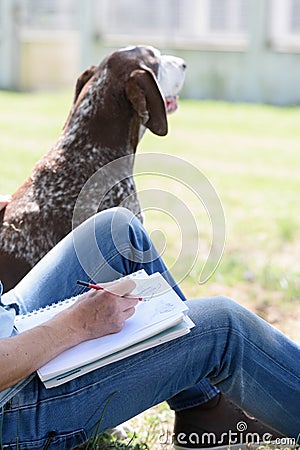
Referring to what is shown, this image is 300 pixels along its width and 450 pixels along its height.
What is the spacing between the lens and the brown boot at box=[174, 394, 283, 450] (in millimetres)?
2875

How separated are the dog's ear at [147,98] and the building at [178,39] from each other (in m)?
10.8

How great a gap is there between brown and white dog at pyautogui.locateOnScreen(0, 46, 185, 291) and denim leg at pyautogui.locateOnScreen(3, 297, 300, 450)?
1038 mm

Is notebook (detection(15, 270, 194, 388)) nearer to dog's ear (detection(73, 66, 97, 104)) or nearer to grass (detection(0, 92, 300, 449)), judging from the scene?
grass (detection(0, 92, 300, 449))

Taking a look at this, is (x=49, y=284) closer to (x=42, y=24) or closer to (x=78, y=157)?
(x=78, y=157)

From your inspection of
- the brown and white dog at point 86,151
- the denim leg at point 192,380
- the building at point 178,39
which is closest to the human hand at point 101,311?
the denim leg at point 192,380

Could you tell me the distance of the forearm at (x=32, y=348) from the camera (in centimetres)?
224

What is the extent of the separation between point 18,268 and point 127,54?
1244 millimetres

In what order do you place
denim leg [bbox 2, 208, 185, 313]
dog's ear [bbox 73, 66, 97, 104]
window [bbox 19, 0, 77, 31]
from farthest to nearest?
1. window [bbox 19, 0, 77, 31]
2. dog's ear [bbox 73, 66, 97, 104]
3. denim leg [bbox 2, 208, 185, 313]

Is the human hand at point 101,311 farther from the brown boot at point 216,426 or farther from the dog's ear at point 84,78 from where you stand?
the dog's ear at point 84,78

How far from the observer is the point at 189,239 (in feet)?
9.57

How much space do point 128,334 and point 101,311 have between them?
101 mm

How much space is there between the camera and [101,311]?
2414 millimetres

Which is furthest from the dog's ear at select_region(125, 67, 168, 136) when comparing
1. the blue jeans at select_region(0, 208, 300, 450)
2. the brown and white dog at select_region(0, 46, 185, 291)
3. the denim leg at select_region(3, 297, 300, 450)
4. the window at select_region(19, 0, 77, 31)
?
the window at select_region(19, 0, 77, 31)

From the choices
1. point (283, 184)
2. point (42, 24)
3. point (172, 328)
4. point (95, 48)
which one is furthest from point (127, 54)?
point (42, 24)
